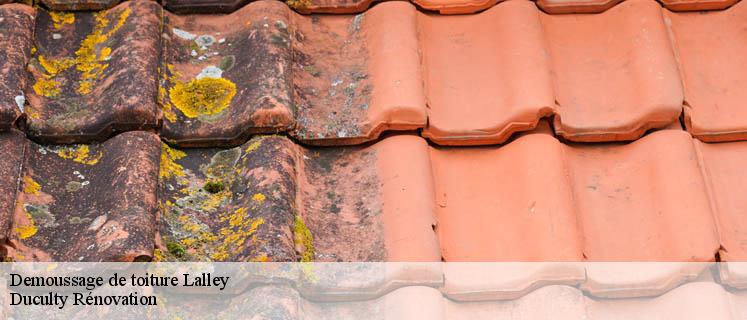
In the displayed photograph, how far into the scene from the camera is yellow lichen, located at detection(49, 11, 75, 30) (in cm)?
233

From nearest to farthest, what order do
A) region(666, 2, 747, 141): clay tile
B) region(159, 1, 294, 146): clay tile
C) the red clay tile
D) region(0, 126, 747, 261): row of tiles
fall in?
region(0, 126, 747, 261): row of tiles < the red clay tile < region(159, 1, 294, 146): clay tile < region(666, 2, 747, 141): clay tile

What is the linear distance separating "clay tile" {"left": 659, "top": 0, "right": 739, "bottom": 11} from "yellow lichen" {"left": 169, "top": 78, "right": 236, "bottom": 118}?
1.03 metres

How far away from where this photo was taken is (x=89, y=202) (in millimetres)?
1933

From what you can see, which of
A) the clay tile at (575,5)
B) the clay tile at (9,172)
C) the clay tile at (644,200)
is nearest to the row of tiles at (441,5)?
the clay tile at (575,5)

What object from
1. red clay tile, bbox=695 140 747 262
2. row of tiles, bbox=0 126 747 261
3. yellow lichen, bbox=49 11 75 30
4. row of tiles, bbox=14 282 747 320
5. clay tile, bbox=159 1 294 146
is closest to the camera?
row of tiles, bbox=14 282 747 320

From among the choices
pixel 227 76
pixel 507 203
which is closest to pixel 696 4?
pixel 507 203

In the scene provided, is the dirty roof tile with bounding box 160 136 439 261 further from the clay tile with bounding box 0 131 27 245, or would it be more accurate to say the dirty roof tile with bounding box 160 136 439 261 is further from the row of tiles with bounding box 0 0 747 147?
the clay tile with bounding box 0 131 27 245

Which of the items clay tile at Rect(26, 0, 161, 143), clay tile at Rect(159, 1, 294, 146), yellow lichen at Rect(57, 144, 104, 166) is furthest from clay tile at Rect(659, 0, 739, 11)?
yellow lichen at Rect(57, 144, 104, 166)

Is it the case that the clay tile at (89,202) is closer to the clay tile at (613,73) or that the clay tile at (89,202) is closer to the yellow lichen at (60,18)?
the yellow lichen at (60,18)

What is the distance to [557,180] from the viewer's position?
2.03 metres

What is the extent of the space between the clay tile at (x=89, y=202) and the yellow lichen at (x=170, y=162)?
0.03 meters

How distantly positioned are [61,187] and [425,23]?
2.98 ft

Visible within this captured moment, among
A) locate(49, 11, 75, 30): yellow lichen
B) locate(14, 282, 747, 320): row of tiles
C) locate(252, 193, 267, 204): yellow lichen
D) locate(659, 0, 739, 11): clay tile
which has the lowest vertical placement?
locate(14, 282, 747, 320): row of tiles

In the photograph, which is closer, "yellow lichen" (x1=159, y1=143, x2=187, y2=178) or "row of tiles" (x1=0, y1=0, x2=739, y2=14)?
"yellow lichen" (x1=159, y1=143, x2=187, y2=178)
